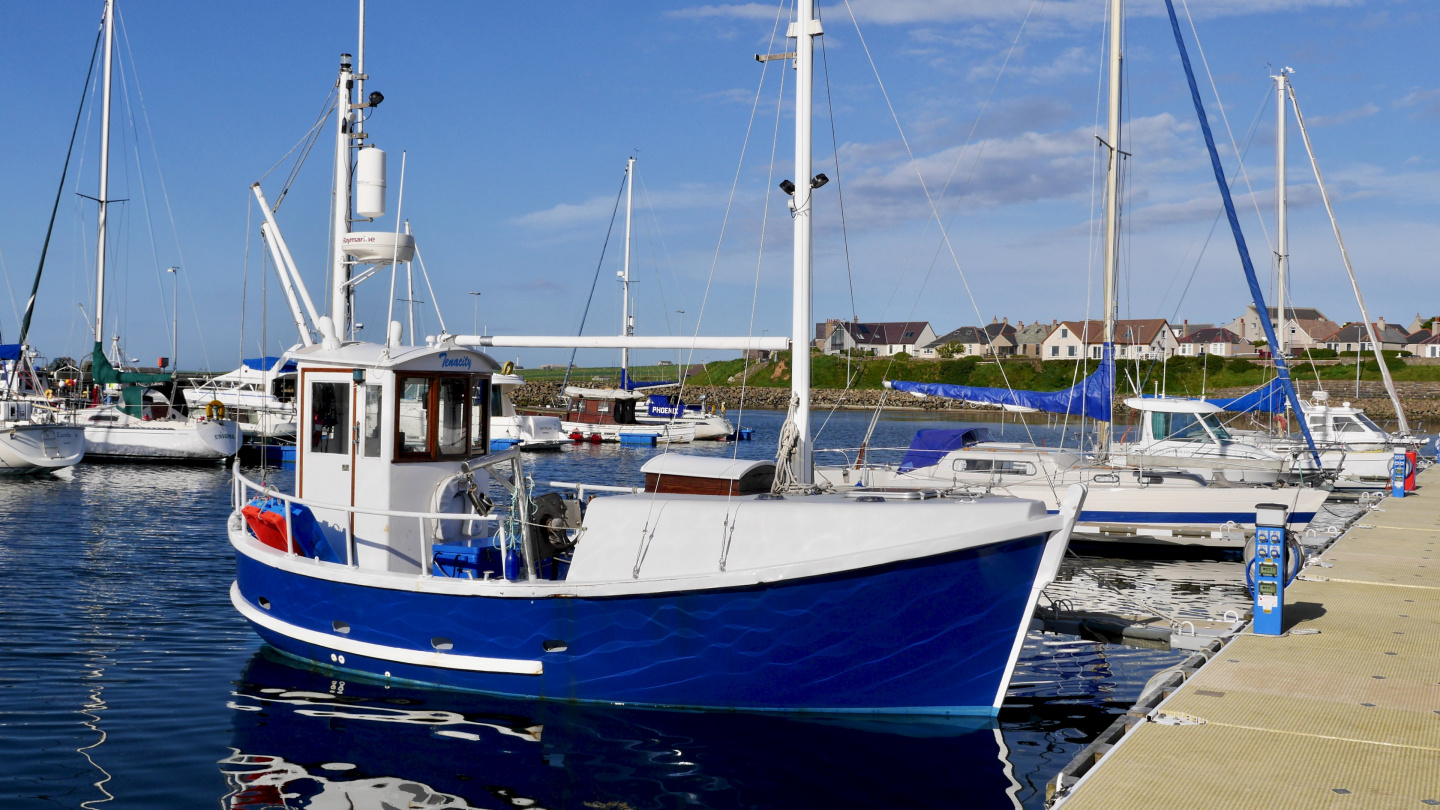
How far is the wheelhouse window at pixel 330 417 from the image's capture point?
34.1 ft

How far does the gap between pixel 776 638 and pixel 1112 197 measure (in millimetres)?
16233

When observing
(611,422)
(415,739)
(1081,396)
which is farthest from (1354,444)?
(611,422)

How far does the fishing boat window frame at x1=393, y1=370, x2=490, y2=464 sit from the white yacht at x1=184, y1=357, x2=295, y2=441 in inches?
1235

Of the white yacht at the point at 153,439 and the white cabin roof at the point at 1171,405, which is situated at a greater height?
the white cabin roof at the point at 1171,405

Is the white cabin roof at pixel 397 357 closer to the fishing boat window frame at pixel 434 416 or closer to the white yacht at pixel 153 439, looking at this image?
the fishing boat window frame at pixel 434 416

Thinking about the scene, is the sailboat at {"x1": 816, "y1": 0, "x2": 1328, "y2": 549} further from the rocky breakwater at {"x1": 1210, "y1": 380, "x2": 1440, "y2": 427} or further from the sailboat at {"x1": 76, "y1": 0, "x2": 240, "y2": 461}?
the rocky breakwater at {"x1": 1210, "y1": 380, "x2": 1440, "y2": 427}

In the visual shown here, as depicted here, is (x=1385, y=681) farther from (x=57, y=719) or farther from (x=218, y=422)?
(x=218, y=422)

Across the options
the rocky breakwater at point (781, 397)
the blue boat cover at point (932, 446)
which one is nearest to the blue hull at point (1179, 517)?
the blue boat cover at point (932, 446)

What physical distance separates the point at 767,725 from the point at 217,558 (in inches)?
490

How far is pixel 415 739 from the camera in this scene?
8688mm

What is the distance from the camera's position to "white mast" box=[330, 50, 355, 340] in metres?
11.5

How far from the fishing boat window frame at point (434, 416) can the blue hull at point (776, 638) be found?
1.50m

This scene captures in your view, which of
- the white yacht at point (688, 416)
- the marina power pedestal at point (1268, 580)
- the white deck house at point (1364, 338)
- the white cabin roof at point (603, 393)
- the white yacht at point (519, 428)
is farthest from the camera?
the white deck house at point (1364, 338)

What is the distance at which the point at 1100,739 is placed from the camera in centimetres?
676
